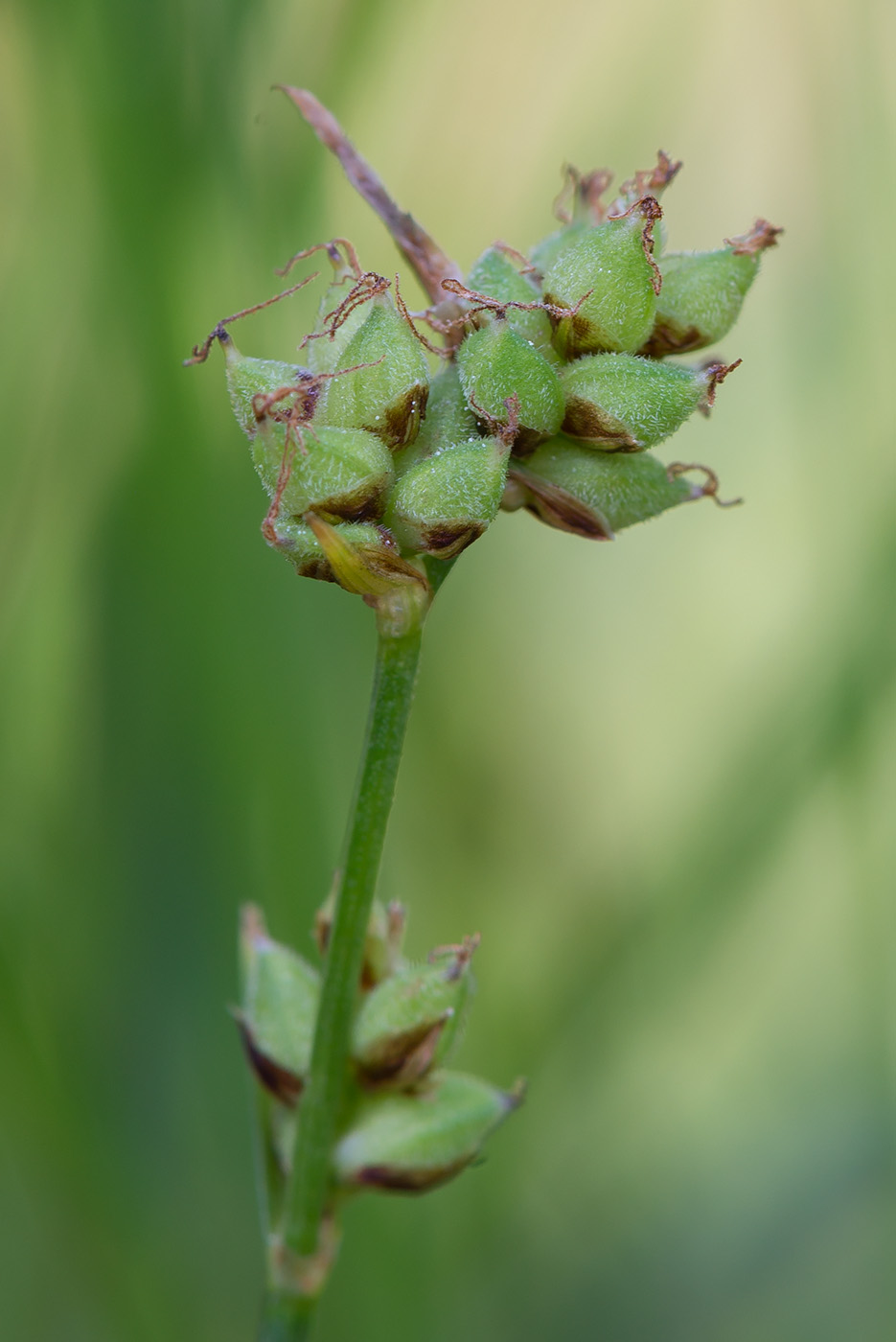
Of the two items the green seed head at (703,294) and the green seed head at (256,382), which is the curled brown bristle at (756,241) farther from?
the green seed head at (256,382)

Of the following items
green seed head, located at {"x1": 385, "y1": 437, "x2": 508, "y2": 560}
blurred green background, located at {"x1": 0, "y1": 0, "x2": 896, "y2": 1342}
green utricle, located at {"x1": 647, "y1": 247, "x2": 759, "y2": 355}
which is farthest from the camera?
blurred green background, located at {"x1": 0, "y1": 0, "x2": 896, "y2": 1342}

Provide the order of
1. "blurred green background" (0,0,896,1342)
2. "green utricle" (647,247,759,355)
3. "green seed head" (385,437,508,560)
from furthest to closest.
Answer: "blurred green background" (0,0,896,1342) → "green utricle" (647,247,759,355) → "green seed head" (385,437,508,560)

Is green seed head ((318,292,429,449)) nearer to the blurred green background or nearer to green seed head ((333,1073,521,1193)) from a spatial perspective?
green seed head ((333,1073,521,1193))

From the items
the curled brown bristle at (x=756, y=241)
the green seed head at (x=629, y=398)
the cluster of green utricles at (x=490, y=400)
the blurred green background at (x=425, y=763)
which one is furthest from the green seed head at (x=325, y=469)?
the blurred green background at (x=425, y=763)

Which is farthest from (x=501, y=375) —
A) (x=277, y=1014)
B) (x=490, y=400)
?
(x=277, y=1014)

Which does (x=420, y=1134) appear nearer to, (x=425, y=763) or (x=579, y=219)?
(x=579, y=219)

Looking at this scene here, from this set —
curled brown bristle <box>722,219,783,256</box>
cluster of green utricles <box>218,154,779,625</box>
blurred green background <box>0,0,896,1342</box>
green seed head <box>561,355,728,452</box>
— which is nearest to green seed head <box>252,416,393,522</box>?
cluster of green utricles <box>218,154,779,625</box>

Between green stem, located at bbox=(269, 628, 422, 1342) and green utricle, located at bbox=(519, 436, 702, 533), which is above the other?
green utricle, located at bbox=(519, 436, 702, 533)
